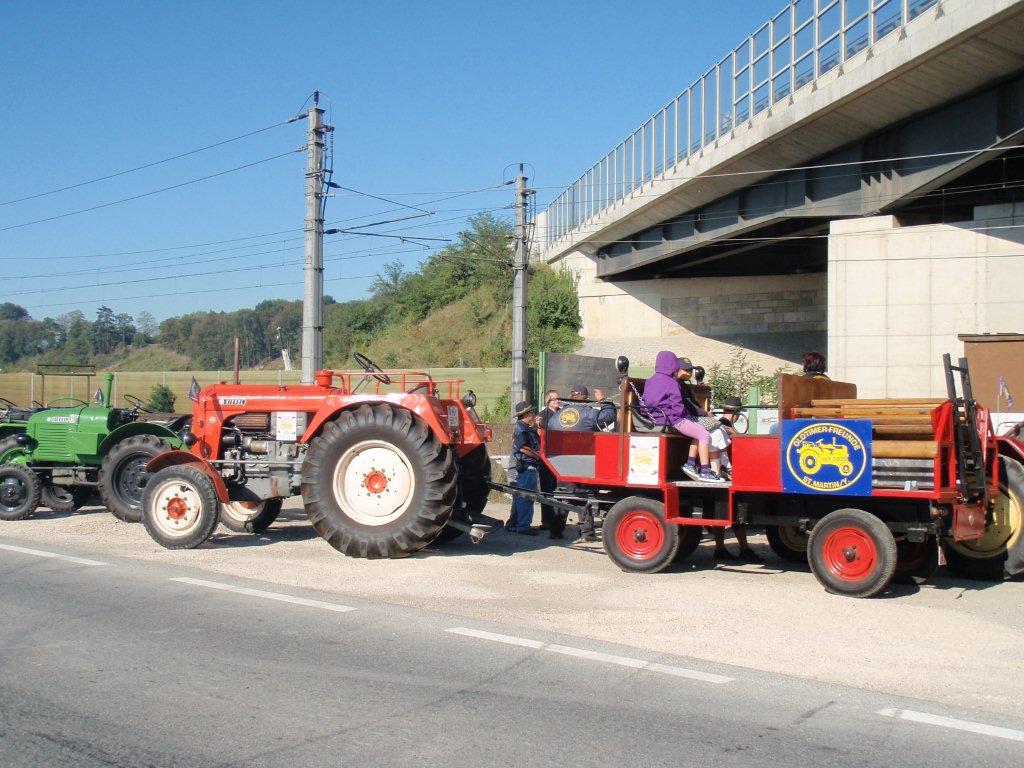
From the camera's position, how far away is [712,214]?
84.2 ft

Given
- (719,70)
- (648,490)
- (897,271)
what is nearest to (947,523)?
(648,490)

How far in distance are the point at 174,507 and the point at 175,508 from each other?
0.05 feet

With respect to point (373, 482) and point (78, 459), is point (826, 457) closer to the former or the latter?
point (373, 482)

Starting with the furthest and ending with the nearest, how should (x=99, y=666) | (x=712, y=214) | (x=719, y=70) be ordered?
(x=712, y=214) < (x=719, y=70) < (x=99, y=666)

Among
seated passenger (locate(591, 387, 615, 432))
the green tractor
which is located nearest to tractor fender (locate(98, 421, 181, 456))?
the green tractor

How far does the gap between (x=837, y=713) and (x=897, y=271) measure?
1640 centimetres

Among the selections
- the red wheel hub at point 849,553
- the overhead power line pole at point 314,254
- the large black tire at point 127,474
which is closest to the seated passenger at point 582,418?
the red wheel hub at point 849,553

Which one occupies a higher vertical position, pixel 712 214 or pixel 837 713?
pixel 712 214

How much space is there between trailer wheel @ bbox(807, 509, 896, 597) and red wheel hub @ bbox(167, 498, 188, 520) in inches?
256

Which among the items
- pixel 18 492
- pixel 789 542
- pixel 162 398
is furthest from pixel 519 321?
pixel 162 398

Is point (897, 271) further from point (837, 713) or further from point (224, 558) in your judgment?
point (837, 713)

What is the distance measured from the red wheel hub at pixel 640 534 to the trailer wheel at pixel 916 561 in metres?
2.18

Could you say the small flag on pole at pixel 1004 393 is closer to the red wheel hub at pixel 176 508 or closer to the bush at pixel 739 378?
the bush at pixel 739 378

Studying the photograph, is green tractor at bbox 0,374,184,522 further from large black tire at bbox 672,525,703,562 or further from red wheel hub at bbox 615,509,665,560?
large black tire at bbox 672,525,703,562
